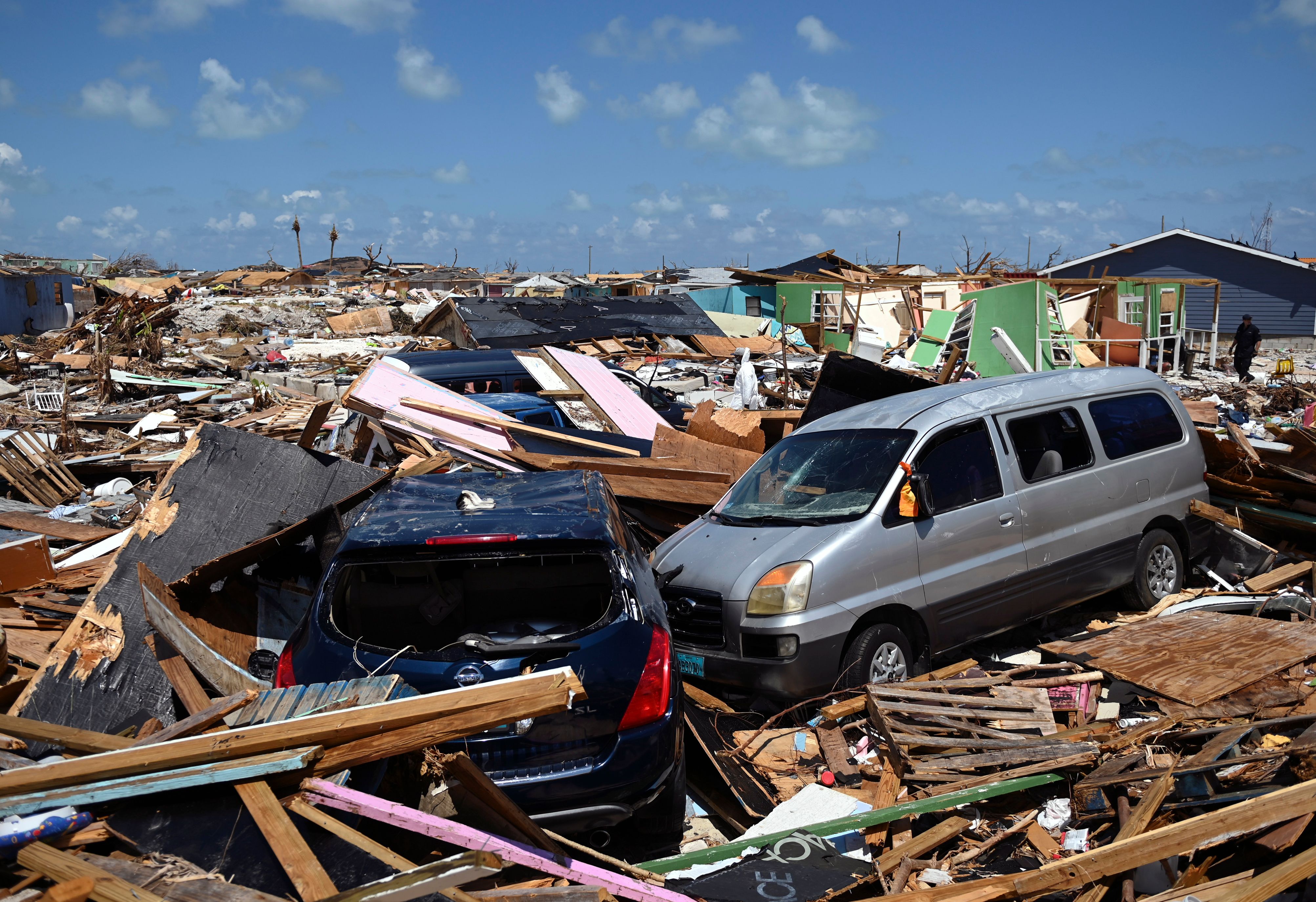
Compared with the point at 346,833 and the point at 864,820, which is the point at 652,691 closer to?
the point at 864,820

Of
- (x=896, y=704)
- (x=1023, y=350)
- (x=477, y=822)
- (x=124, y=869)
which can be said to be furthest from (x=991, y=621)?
(x=1023, y=350)

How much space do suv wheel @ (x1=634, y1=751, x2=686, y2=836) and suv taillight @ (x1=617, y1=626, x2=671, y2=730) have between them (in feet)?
1.03

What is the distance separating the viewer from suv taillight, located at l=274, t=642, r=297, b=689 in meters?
3.81

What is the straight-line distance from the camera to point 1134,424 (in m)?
7.06

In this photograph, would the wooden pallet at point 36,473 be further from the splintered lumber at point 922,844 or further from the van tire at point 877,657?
the splintered lumber at point 922,844

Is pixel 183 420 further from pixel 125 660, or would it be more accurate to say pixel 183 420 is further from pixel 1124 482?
pixel 1124 482

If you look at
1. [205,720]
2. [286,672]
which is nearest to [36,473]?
[286,672]

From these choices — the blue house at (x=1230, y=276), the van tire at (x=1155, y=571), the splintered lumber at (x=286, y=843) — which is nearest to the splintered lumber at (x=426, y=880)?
the splintered lumber at (x=286, y=843)

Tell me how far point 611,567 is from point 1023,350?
2097cm

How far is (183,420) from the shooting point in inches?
581

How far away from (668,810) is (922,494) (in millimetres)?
2635

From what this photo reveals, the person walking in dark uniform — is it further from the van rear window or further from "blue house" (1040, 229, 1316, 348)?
the van rear window

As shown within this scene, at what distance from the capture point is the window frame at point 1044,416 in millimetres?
6207

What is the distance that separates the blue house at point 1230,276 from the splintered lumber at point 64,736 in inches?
1373
